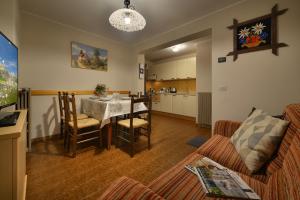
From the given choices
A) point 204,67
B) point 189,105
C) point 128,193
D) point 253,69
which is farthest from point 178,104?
point 128,193

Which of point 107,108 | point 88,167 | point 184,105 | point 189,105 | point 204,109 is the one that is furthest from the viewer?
point 184,105

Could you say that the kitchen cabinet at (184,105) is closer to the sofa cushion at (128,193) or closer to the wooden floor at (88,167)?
the wooden floor at (88,167)

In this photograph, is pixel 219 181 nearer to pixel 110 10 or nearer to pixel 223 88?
pixel 223 88

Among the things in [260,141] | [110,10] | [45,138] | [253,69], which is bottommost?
[45,138]

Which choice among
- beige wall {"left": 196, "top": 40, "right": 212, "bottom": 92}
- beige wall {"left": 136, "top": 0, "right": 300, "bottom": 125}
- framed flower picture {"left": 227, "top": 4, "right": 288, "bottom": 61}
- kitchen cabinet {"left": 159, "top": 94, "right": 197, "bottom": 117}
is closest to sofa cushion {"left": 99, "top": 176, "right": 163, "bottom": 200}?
beige wall {"left": 136, "top": 0, "right": 300, "bottom": 125}

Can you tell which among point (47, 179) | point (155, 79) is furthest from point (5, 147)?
point (155, 79)

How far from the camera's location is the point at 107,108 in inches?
84.8

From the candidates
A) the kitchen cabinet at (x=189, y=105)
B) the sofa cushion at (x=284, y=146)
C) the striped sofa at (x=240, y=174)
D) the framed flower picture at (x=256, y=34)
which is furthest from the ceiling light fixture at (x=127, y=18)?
the kitchen cabinet at (x=189, y=105)

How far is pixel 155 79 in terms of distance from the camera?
616 centimetres

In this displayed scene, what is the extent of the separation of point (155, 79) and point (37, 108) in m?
4.43

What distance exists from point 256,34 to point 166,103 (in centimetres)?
366

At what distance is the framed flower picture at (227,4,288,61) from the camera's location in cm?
179

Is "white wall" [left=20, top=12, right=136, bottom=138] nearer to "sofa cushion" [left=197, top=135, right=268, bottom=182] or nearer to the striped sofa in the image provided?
the striped sofa

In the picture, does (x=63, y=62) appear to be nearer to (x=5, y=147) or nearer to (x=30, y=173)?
(x=30, y=173)
